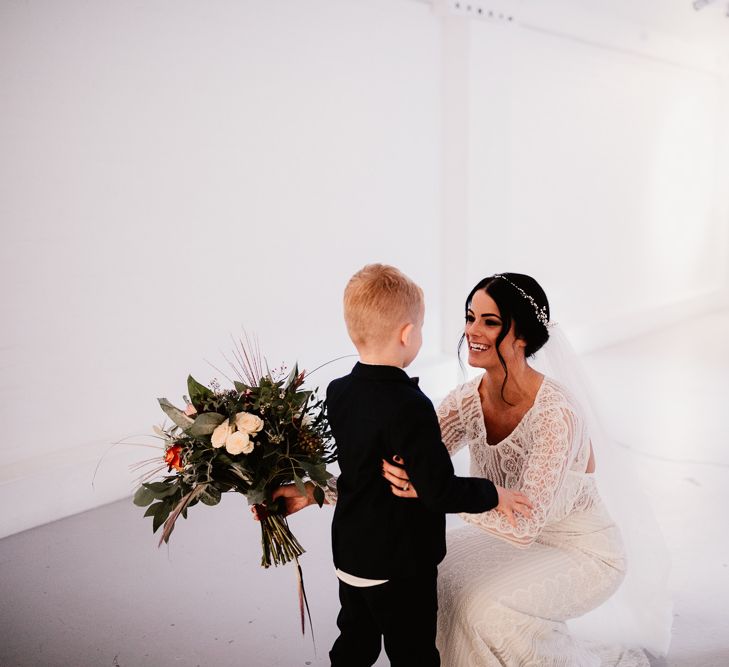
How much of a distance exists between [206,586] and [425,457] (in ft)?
Answer: 6.44

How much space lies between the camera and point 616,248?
8.71 meters

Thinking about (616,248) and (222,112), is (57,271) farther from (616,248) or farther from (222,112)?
(616,248)

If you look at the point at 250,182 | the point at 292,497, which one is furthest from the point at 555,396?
the point at 250,182

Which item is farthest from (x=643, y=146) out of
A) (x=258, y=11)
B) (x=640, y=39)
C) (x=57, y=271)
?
(x=57, y=271)

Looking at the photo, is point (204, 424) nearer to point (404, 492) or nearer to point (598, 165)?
point (404, 492)

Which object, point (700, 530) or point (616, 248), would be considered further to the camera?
point (616, 248)

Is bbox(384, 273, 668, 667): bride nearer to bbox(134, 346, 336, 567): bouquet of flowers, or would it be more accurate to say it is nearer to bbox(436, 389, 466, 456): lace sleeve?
bbox(436, 389, 466, 456): lace sleeve

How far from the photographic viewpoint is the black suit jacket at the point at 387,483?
1790 mm

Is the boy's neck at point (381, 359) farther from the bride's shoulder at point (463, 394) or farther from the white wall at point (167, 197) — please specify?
the white wall at point (167, 197)

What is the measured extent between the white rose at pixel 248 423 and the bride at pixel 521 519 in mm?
698

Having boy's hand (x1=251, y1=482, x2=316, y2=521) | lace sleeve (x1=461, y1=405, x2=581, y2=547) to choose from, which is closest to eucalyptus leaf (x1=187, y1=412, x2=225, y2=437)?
boy's hand (x1=251, y1=482, x2=316, y2=521)

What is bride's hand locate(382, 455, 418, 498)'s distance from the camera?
1.84m

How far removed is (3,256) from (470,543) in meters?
2.94

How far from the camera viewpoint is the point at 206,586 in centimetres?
329
